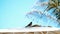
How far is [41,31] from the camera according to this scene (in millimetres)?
1354

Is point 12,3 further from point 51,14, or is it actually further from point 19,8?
point 51,14

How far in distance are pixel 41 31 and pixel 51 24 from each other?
14cm

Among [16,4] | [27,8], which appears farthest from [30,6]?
[16,4]

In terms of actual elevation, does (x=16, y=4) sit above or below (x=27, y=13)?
above

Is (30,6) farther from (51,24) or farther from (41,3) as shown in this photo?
(51,24)

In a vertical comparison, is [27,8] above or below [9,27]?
above

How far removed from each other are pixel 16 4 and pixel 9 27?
26cm

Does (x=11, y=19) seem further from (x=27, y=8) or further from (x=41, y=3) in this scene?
(x=41, y=3)

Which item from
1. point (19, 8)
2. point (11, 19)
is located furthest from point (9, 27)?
point (19, 8)

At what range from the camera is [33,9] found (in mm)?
1388

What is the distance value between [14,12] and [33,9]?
0.70 feet

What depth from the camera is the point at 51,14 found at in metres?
1.41

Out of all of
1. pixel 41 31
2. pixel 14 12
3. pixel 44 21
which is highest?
pixel 14 12

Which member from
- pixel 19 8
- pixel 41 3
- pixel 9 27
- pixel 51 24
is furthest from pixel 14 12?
pixel 51 24
